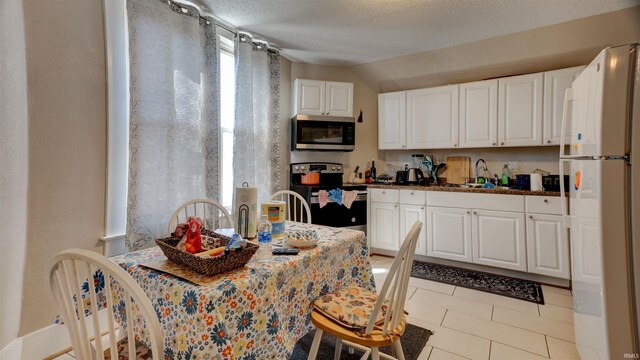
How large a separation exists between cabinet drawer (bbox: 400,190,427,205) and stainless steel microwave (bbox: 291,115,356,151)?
86cm

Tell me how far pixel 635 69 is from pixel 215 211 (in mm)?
2741

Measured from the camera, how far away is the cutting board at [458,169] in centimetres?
356

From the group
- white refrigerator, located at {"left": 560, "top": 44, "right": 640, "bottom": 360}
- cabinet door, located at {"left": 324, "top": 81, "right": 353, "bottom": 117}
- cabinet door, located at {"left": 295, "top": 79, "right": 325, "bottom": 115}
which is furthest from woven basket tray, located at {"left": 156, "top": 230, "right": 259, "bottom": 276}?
cabinet door, located at {"left": 324, "top": 81, "right": 353, "bottom": 117}

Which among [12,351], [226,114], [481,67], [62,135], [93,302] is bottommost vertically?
[12,351]

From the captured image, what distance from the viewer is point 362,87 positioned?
402 cm

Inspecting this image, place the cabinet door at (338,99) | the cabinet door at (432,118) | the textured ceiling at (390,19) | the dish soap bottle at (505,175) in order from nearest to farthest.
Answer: the textured ceiling at (390,19)
the dish soap bottle at (505,175)
the cabinet door at (432,118)
the cabinet door at (338,99)

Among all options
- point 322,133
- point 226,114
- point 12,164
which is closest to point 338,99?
point 322,133

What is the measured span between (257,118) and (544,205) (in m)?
2.92

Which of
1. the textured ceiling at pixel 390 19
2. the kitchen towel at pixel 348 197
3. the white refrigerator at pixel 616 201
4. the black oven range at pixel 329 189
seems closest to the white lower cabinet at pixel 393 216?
the black oven range at pixel 329 189

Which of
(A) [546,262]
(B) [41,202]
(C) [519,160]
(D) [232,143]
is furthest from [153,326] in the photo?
(C) [519,160]

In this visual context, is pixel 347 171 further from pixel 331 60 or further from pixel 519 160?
pixel 519 160

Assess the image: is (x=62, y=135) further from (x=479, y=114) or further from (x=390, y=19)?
(x=479, y=114)

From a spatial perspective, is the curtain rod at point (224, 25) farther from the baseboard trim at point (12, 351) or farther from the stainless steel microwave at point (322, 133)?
the baseboard trim at point (12, 351)

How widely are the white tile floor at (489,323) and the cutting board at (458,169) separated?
139cm
